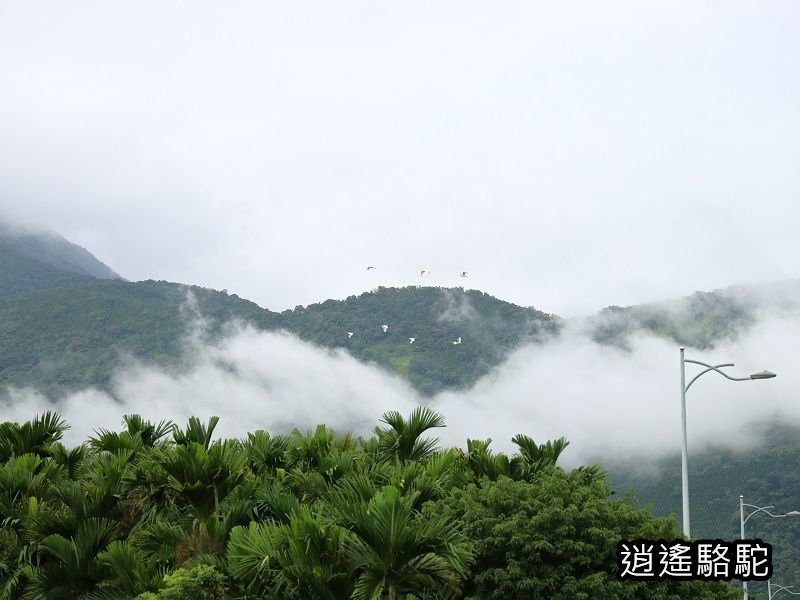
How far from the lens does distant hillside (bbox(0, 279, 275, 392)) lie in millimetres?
161250

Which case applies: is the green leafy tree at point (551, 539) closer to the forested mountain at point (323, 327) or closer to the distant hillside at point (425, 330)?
the forested mountain at point (323, 327)

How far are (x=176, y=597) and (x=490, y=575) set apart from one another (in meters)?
5.22

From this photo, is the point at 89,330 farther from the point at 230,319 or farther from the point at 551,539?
the point at 551,539

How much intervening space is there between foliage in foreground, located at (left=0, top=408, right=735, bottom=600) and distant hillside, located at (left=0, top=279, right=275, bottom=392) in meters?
146

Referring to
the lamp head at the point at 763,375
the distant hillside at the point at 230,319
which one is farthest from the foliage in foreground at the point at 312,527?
the distant hillside at the point at 230,319

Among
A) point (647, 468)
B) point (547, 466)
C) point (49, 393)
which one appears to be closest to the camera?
point (547, 466)

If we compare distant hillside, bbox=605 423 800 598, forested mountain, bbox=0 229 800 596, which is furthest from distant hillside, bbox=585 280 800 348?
distant hillside, bbox=605 423 800 598

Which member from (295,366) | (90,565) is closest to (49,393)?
(295,366)

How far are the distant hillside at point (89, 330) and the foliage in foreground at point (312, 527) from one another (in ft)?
478

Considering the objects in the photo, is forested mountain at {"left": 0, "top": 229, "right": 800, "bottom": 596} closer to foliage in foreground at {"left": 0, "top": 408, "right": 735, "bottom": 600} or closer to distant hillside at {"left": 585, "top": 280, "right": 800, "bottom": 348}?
distant hillside at {"left": 585, "top": 280, "right": 800, "bottom": 348}

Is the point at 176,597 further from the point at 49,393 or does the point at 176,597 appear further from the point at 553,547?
the point at 49,393

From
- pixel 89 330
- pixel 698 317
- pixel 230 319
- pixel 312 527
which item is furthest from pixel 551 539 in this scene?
pixel 230 319

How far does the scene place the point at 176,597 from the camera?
44.5 ft

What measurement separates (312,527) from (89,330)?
555ft
